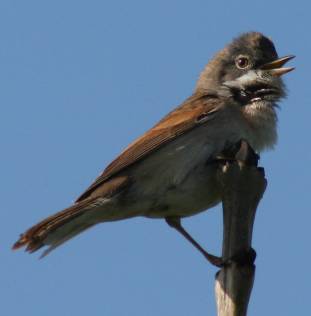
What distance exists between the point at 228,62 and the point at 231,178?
12.5 ft

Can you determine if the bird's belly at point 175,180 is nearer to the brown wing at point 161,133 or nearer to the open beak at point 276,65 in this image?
the brown wing at point 161,133

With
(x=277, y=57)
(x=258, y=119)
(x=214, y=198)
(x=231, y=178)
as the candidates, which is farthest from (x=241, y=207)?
(x=277, y=57)

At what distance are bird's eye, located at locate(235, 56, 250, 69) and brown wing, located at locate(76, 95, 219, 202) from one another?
0.93 metres

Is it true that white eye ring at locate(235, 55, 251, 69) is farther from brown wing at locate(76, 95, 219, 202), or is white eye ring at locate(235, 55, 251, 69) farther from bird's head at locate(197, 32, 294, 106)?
brown wing at locate(76, 95, 219, 202)

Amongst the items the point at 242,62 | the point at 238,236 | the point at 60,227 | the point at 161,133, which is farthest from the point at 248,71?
the point at 238,236

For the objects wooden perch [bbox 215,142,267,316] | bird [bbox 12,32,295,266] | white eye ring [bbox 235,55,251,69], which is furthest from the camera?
white eye ring [bbox 235,55,251,69]

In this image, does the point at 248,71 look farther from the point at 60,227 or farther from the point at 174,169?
the point at 60,227

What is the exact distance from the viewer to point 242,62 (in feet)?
28.1

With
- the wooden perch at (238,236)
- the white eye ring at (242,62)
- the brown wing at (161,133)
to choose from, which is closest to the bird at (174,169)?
the brown wing at (161,133)

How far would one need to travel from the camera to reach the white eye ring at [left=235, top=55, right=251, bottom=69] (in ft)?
27.8

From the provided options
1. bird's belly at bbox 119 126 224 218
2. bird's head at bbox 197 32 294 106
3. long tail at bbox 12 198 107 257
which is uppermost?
bird's head at bbox 197 32 294 106

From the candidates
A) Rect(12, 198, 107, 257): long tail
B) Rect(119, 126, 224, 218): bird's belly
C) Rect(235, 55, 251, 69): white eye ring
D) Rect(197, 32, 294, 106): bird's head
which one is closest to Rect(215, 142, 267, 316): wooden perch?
Rect(119, 126, 224, 218): bird's belly

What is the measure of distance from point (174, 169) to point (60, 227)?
1161mm

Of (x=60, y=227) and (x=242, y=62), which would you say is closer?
(x=60, y=227)
